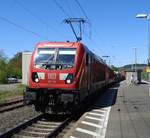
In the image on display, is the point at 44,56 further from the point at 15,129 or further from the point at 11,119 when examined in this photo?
the point at 15,129

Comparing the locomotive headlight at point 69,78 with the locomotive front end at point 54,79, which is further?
the locomotive headlight at point 69,78

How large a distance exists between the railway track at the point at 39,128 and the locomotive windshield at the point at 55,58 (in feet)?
7.18

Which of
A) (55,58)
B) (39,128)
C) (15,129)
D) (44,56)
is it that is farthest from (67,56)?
(15,129)

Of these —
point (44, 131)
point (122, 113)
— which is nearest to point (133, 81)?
point (122, 113)

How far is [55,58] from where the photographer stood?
20.2 metres

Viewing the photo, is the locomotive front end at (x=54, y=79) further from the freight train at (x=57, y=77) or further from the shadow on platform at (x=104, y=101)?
the shadow on platform at (x=104, y=101)

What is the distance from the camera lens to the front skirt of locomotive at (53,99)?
749 inches

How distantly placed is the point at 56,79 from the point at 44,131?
4422 millimetres

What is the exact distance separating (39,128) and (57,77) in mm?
3791

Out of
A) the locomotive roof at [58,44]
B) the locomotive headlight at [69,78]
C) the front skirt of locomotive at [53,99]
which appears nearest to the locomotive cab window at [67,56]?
the locomotive roof at [58,44]

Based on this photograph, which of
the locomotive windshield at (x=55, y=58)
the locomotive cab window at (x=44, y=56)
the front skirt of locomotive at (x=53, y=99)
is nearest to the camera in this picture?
the front skirt of locomotive at (x=53, y=99)

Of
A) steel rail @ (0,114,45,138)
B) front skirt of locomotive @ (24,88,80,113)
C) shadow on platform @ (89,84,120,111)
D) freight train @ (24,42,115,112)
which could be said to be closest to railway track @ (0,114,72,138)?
steel rail @ (0,114,45,138)

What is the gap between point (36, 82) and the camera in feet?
65.0

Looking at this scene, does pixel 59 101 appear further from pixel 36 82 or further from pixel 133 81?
pixel 133 81
